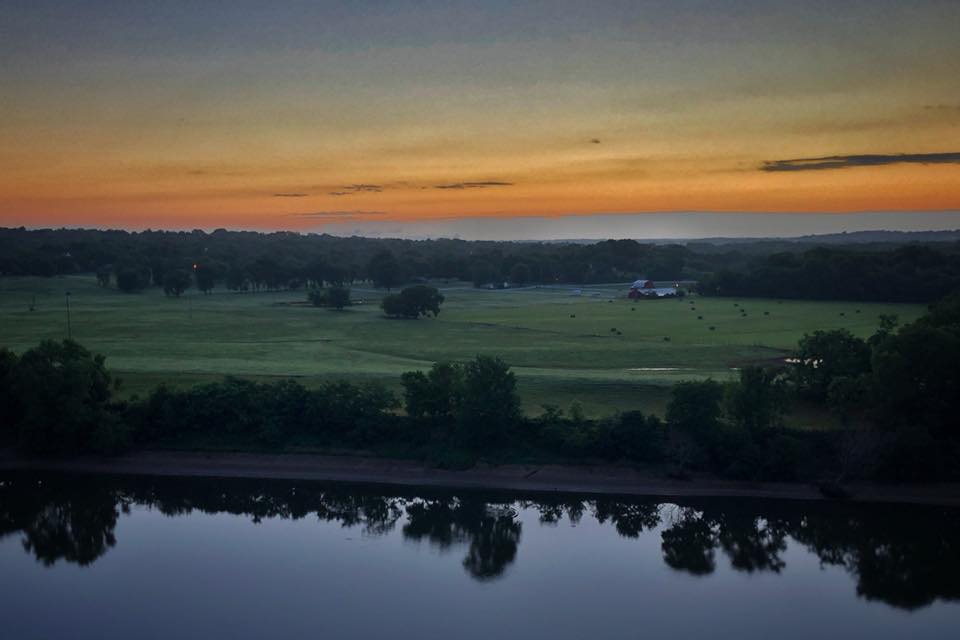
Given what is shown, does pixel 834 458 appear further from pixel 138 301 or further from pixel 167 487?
pixel 138 301

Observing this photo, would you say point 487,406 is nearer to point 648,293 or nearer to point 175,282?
point 648,293

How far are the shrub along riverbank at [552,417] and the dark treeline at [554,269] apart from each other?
5086 cm

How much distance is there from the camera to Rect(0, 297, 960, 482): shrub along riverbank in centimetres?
3250

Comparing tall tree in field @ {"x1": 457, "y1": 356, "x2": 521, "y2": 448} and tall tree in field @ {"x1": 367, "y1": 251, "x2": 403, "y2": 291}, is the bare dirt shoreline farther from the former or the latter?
tall tree in field @ {"x1": 367, "y1": 251, "x2": 403, "y2": 291}

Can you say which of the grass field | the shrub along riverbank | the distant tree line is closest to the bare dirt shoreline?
the shrub along riverbank

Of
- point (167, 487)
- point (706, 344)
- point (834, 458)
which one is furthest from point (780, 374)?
point (167, 487)

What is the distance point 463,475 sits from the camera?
34.1m

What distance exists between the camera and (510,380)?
3509 cm

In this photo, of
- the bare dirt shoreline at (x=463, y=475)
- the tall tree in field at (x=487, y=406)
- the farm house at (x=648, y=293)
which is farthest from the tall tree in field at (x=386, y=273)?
the tall tree in field at (x=487, y=406)

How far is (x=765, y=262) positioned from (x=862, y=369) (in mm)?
68716

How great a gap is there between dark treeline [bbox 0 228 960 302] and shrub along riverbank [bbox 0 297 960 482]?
50.9 meters

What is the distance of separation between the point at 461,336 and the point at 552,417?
91.5 ft

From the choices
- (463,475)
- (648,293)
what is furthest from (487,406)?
(648,293)

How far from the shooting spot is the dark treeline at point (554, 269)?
85875 mm
